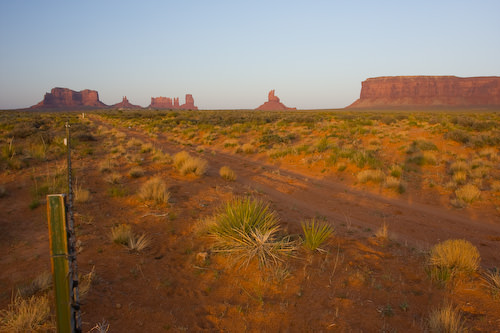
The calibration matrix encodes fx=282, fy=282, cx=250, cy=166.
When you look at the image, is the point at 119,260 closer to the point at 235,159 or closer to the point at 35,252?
the point at 35,252

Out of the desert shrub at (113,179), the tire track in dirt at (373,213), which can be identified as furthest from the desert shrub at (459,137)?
the desert shrub at (113,179)

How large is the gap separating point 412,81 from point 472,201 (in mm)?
153702

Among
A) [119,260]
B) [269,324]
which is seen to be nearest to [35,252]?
[119,260]

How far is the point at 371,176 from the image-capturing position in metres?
11.3

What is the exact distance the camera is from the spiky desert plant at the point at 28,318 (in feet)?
8.93

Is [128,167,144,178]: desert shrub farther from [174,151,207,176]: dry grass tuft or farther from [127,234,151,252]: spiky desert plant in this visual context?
[127,234,151,252]: spiky desert plant

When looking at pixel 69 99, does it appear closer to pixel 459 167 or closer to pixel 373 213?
pixel 459 167

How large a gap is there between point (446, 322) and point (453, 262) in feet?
5.05

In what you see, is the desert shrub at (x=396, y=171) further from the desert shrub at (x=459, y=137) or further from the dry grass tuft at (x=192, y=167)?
the dry grass tuft at (x=192, y=167)

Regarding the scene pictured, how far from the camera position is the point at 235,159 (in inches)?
638

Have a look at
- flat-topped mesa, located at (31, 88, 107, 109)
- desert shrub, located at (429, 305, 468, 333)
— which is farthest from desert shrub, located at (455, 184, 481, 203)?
flat-topped mesa, located at (31, 88, 107, 109)

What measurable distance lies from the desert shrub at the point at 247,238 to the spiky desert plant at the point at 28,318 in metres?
2.29

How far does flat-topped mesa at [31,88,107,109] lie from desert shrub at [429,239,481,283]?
187 metres

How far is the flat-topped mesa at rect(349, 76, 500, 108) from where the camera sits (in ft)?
410
